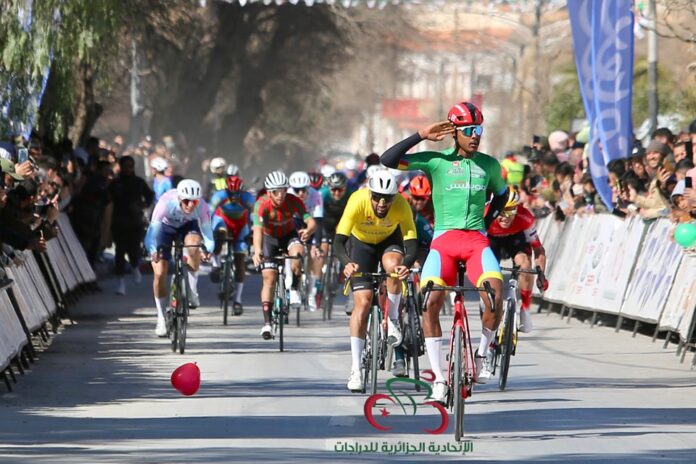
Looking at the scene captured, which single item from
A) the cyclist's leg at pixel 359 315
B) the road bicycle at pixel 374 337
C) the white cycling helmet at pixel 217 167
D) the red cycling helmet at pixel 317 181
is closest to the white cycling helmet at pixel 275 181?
the road bicycle at pixel 374 337

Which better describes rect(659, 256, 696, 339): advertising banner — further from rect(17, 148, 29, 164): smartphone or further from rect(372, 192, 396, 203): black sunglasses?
rect(17, 148, 29, 164): smartphone

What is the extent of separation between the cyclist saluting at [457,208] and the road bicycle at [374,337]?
1192 millimetres

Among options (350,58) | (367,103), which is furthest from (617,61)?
(367,103)

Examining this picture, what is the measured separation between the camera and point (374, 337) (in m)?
13.9

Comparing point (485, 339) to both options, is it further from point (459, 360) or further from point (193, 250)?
point (193, 250)

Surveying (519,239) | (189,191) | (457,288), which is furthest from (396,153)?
(189,191)

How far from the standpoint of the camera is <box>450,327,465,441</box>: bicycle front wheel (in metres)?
11.2

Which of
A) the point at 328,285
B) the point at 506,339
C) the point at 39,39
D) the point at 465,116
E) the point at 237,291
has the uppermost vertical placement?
the point at 39,39

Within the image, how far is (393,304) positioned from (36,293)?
4844mm

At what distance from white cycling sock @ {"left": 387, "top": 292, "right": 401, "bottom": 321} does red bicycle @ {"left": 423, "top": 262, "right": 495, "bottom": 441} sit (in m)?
2.77

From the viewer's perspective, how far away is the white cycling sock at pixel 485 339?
1320cm

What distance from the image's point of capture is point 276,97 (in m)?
59.4

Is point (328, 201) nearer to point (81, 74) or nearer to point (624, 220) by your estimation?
point (624, 220)

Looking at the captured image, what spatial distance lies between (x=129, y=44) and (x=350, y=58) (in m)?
20.2
